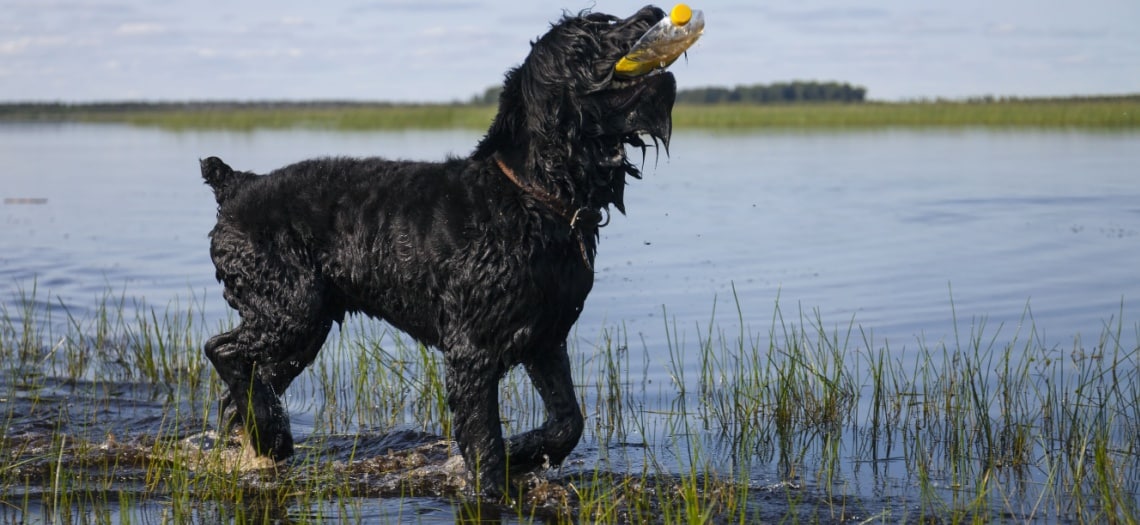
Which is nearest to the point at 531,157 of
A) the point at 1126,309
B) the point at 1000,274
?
the point at 1126,309

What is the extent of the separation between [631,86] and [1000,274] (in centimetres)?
893

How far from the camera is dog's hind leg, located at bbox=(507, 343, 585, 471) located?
5539 millimetres

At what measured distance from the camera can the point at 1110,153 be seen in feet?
93.0

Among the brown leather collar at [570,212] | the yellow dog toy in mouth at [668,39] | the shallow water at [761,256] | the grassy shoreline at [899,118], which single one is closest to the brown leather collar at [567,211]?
the brown leather collar at [570,212]

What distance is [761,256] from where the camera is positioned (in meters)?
14.6

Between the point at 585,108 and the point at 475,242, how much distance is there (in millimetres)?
781

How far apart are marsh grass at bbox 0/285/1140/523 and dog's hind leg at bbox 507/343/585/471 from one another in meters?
0.24

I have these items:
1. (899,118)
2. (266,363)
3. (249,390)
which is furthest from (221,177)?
(899,118)

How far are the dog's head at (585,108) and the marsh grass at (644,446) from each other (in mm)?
1344

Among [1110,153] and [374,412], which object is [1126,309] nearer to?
[374,412]

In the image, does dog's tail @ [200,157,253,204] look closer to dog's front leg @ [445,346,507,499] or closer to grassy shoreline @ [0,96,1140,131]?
dog's front leg @ [445,346,507,499]

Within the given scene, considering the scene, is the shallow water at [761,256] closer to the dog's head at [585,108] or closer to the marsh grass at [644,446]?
the marsh grass at [644,446]

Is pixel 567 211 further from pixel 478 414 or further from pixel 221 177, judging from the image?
pixel 221 177

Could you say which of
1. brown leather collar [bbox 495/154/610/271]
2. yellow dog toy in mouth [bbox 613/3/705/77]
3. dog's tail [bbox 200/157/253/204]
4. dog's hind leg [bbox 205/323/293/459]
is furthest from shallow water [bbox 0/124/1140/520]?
yellow dog toy in mouth [bbox 613/3/705/77]
